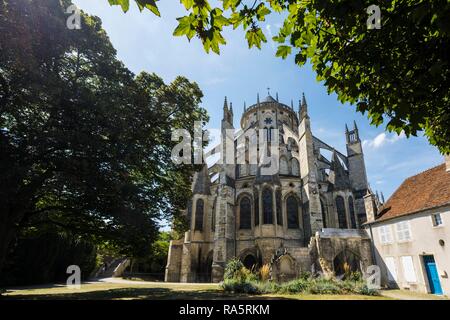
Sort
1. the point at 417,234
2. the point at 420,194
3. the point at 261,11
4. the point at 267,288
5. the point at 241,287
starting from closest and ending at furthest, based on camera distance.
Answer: the point at 261,11
the point at 267,288
the point at 241,287
the point at 417,234
the point at 420,194

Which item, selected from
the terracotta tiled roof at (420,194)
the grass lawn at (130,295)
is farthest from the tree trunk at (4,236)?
the terracotta tiled roof at (420,194)

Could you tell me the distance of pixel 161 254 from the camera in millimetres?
34094

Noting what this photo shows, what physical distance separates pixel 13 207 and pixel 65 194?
1975 mm

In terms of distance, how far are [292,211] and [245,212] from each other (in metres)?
5.09

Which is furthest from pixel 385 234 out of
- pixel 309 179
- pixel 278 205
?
pixel 278 205

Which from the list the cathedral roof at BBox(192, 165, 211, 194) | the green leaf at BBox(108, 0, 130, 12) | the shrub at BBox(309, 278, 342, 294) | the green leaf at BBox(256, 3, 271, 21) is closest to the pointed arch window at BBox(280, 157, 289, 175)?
the cathedral roof at BBox(192, 165, 211, 194)

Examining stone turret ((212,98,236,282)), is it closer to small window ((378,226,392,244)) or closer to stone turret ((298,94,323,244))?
stone turret ((298,94,323,244))

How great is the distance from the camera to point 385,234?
19422mm

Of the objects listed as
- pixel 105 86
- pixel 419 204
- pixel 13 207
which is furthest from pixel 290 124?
pixel 13 207

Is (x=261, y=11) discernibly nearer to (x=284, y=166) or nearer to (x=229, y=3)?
(x=229, y=3)

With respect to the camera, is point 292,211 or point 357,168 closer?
point 292,211
